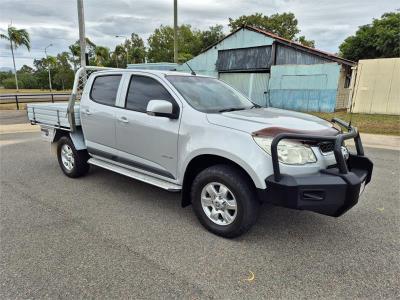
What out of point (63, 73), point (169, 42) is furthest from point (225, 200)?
point (63, 73)

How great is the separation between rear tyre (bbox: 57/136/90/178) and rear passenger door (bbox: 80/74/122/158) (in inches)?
13.8

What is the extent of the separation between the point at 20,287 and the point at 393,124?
13.8 m

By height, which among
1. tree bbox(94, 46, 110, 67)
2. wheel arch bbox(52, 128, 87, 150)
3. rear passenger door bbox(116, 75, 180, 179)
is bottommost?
wheel arch bbox(52, 128, 87, 150)

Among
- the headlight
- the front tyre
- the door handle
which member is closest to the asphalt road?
the front tyre

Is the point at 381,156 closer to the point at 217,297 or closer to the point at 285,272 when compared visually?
the point at 285,272

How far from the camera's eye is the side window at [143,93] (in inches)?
152

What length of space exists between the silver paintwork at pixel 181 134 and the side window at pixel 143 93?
69 millimetres

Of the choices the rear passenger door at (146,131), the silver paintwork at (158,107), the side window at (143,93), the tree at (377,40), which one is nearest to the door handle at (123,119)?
the rear passenger door at (146,131)

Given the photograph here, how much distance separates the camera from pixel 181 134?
11.4ft

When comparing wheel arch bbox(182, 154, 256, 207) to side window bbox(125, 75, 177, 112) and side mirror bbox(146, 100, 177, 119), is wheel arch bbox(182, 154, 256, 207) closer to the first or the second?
side mirror bbox(146, 100, 177, 119)

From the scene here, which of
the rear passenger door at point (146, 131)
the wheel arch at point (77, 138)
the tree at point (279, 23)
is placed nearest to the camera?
the rear passenger door at point (146, 131)

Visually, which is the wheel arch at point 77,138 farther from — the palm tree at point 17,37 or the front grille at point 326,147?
the palm tree at point 17,37

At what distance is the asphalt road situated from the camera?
8.18 ft

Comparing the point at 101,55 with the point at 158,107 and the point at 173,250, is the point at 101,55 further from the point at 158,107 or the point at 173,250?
the point at 173,250
